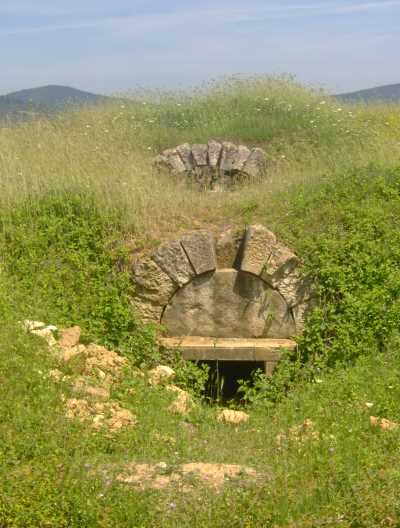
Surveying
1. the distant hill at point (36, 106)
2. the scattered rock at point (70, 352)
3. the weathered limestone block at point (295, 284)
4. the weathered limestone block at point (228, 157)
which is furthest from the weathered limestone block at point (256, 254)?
the distant hill at point (36, 106)

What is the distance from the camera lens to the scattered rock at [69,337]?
7.60 metres

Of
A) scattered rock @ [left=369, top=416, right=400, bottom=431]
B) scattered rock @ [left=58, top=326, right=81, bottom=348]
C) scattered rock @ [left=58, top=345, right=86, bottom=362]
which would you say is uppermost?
scattered rock @ [left=58, top=345, right=86, bottom=362]

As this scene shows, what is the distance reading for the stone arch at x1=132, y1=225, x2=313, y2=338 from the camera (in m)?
8.95

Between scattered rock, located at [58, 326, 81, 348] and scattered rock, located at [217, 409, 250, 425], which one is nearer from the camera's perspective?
scattered rock, located at [217, 409, 250, 425]

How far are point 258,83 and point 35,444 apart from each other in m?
13.0

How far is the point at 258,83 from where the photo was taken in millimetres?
17266

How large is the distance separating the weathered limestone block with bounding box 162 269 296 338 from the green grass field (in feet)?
1.54

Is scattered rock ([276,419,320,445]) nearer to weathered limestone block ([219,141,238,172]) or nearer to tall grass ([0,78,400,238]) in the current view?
tall grass ([0,78,400,238])

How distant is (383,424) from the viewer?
609 centimetres

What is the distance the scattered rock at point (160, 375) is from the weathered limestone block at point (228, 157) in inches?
241

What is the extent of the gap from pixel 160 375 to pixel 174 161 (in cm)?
639

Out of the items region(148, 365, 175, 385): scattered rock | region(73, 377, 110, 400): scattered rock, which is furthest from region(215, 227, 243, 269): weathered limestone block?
region(73, 377, 110, 400): scattered rock

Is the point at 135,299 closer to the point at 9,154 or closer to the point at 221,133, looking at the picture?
the point at 9,154

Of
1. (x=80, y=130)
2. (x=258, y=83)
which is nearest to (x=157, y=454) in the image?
(x=80, y=130)
